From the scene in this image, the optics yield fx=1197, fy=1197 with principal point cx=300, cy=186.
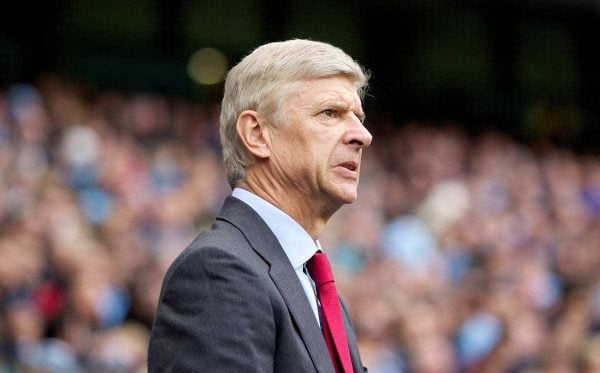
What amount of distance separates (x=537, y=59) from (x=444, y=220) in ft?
18.9

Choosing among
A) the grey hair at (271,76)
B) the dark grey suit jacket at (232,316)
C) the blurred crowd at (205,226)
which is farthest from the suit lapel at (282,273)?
the blurred crowd at (205,226)

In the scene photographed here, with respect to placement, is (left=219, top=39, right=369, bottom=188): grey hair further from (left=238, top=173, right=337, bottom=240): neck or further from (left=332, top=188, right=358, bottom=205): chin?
(left=332, top=188, right=358, bottom=205): chin

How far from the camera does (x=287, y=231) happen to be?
8.01 feet

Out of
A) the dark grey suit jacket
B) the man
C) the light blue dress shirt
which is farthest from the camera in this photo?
the light blue dress shirt

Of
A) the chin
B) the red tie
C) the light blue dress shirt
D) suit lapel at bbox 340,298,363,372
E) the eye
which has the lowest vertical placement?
suit lapel at bbox 340,298,363,372

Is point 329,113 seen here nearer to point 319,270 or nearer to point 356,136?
point 356,136

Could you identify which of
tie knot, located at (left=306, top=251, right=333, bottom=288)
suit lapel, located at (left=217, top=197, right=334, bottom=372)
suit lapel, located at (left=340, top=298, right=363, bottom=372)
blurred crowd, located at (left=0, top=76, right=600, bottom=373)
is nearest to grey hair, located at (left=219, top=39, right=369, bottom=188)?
suit lapel, located at (left=217, top=197, right=334, bottom=372)

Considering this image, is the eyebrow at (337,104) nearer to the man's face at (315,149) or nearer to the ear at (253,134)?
the man's face at (315,149)

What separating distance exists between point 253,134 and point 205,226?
503 cm

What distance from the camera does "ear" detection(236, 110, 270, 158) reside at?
248 centimetres

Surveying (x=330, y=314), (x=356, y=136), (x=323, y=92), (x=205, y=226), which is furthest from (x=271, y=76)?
(x=205, y=226)

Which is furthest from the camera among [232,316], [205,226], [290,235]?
[205,226]

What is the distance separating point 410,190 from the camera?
33.6ft

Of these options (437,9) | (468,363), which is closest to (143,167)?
(468,363)
